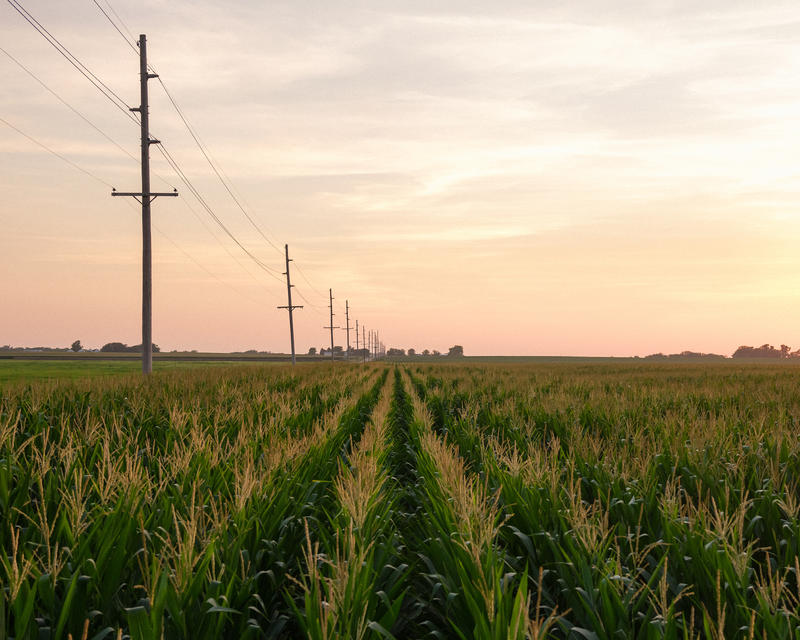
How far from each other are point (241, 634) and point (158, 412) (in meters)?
8.97

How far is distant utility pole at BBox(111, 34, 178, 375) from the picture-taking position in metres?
23.1

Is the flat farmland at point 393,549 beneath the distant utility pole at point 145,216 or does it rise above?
beneath

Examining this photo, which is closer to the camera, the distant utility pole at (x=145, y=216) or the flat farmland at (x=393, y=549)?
the flat farmland at (x=393, y=549)

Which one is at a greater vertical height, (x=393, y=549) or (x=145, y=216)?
(x=145, y=216)

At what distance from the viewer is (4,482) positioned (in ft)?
17.8

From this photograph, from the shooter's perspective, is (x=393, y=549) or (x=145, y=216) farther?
(x=145, y=216)

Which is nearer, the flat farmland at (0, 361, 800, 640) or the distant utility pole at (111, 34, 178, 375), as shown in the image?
the flat farmland at (0, 361, 800, 640)

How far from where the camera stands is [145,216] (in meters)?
23.9

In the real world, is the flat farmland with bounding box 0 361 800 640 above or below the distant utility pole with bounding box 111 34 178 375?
below

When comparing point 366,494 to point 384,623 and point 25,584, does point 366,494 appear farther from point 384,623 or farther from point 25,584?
point 25,584

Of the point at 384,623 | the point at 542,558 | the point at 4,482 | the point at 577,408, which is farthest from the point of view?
the point at 577,408

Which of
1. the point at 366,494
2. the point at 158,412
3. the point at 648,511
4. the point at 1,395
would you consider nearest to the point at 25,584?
the point at 366,494

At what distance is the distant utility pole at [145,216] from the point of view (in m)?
23.1

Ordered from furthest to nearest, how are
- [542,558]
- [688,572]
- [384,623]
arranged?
[542,558] → [688,572] → [384,623]
